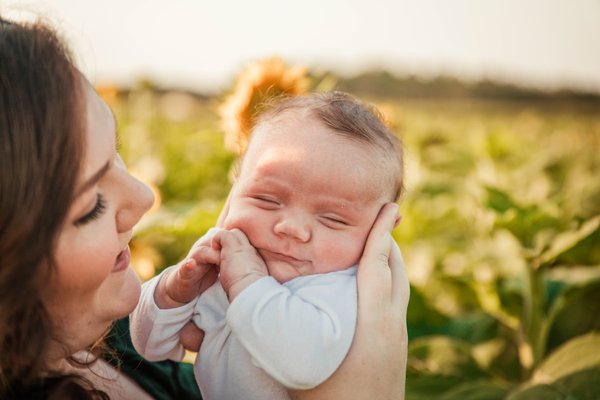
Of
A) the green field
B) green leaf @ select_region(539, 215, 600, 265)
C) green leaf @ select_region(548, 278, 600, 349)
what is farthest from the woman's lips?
green leaf @ select_region(548, 278, 600, 349)

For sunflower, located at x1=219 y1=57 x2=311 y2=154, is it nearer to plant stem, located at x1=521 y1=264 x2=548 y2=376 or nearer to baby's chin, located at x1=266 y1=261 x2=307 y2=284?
plant stem, located at x1=521 y1=264 x2=548 y2=376

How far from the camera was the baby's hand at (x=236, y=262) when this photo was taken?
0.98 m

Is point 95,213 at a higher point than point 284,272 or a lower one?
higher

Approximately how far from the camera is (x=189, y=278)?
1.06m

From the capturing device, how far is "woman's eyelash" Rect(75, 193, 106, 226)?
2.90 ft

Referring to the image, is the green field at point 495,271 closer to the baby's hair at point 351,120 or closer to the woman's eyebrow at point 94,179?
the baby's hair at point 351,120

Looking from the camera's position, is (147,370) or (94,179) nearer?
(94,179)

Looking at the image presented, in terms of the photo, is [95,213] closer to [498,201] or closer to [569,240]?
[569,240]

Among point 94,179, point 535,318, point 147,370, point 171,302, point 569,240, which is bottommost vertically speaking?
point 535,318

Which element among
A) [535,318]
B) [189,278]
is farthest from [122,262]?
[535,318]

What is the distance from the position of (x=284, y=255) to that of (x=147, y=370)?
1.47 ft

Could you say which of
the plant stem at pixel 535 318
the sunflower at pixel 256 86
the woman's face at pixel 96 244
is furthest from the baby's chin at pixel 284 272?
the sunflower at pixel 256 86

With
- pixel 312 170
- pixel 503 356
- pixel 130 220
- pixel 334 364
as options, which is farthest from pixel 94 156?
pixel 503 356

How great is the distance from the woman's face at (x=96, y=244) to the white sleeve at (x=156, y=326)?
7cm
